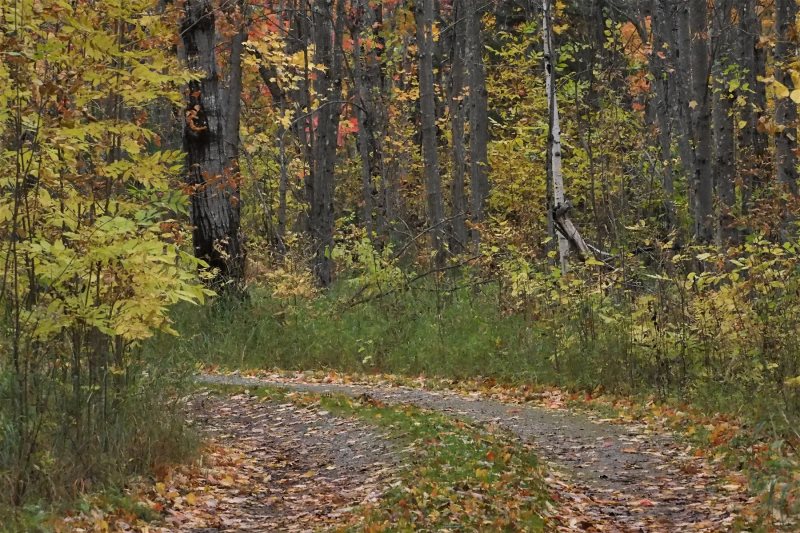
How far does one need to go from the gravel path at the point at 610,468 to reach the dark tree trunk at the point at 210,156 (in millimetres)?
4379

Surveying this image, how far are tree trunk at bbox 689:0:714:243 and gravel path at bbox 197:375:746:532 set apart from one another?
3.97 metres

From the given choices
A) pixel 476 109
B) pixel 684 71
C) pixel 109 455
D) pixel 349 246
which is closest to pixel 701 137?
pixel 684 71

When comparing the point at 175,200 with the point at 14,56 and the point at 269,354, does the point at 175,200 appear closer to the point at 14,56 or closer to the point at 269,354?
the point at 14,56

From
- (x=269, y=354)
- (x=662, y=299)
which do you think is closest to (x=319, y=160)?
(x=269, y=354)

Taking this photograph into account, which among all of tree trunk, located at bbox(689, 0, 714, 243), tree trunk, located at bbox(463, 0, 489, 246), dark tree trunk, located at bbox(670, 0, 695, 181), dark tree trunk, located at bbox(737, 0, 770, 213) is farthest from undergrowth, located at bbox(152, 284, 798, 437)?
dark tree trunk, located at bbox(737, 0, 770, 213)

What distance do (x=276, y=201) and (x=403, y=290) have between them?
1434 centimetres

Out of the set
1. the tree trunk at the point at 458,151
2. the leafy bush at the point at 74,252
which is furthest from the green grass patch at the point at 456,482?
A: the tree trunk at the point at 458,151

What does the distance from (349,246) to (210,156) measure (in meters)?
10.4

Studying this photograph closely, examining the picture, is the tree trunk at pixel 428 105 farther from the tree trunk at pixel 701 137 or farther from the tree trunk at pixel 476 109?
the tree trunk at pixel 701 137

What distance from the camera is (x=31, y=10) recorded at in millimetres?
7164

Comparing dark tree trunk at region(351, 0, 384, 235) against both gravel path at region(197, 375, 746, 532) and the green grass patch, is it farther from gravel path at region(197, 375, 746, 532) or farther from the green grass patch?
the green grass patch

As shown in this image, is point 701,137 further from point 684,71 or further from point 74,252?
point 74,252

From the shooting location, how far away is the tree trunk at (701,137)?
45.2 feet

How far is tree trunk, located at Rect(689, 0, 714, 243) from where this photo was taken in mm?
13773
